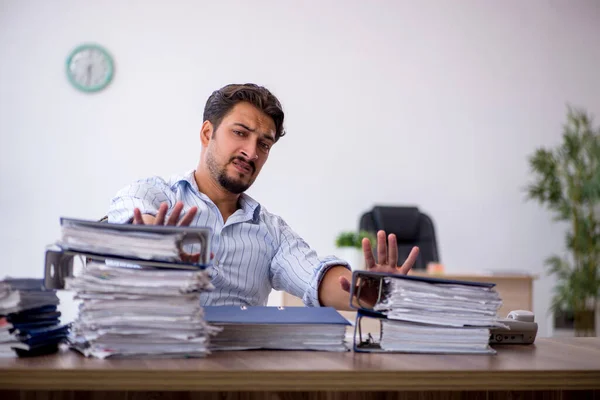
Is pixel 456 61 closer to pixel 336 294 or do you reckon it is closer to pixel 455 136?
pixel 455 136

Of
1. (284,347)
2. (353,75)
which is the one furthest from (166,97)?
(284,347)

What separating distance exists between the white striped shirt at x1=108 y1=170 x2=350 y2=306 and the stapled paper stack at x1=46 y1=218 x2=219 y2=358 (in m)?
0.69

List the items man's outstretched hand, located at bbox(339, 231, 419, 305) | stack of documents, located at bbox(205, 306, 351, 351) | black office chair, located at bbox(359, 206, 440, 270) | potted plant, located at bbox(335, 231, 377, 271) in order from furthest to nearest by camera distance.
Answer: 1. black office chair, located at bbox(359, 206, 440, 270)
2. potted plant, located at bbox(335, 231, 377, 271)
3. man's outstretched hand, located at bbox(339, 231, 419, 305)
4. stack of documents, located at bbox(205, 306, 351, 351)

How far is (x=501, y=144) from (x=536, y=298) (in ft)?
4.23

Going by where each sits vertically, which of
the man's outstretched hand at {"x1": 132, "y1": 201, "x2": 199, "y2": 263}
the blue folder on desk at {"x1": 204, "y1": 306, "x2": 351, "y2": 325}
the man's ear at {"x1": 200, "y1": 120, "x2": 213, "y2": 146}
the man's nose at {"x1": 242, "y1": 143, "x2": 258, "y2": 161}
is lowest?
the blue folder on desk at {"x1": 204, "y1": 306, "x2": 351, "y2": 325}

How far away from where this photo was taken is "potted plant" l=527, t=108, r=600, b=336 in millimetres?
5438

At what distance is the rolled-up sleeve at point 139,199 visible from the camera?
5.46 ft

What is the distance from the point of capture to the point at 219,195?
6.50ft

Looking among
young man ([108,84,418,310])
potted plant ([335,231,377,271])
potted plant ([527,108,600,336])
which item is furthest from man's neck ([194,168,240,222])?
potted plant ([527,108,600,336])

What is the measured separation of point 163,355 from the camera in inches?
41.3

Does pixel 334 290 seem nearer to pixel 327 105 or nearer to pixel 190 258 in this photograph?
pixel 190 258

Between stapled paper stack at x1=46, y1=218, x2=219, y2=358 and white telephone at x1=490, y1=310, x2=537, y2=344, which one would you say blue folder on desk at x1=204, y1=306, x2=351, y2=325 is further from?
white telephone at x1=490, y1=310, x2=537, y2=344

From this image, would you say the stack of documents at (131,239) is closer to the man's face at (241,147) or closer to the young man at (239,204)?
the young man at (239,204)

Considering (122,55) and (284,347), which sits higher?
(122,55)
